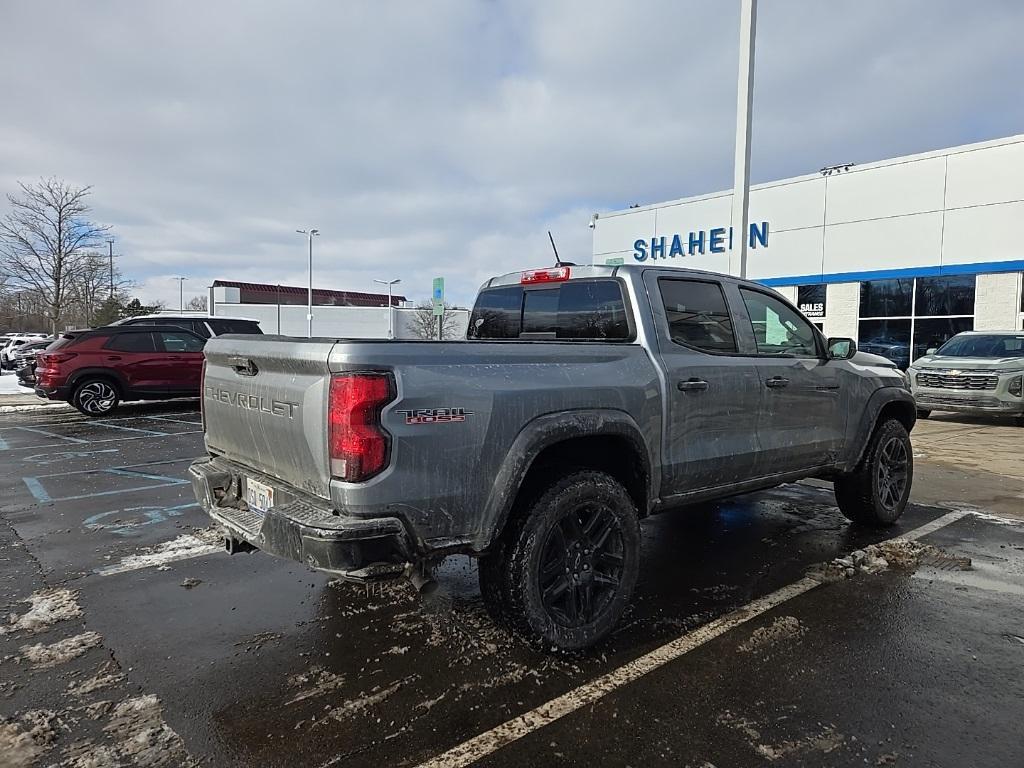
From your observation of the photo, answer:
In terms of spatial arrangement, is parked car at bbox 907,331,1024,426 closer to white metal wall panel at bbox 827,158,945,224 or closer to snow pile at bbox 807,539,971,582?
white metal wall panel at bbox 827,158,945,224

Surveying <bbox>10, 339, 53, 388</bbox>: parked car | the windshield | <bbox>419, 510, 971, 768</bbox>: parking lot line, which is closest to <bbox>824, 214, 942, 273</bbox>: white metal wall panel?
the windshield

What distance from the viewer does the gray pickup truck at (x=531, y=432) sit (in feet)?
8.86

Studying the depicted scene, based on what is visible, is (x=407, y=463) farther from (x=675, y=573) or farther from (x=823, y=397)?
(x=823, y=397)

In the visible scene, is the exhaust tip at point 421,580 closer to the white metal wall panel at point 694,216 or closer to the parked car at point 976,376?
the parked car at point 976,376

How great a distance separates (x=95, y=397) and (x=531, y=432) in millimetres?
12284

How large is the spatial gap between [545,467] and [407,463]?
0.84 metres

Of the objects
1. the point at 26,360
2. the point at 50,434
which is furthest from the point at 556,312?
the point at 26,360

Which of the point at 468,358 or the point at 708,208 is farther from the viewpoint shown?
the point at 708,208

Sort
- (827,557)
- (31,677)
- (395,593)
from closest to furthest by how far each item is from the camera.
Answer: (31,677)
(395,593)
(827,557)

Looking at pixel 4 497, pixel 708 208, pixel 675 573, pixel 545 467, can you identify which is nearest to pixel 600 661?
pixel 545 467

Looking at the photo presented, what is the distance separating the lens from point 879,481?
540 centimetres

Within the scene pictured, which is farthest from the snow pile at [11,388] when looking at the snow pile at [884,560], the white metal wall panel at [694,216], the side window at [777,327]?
the snow pile at [884,560]

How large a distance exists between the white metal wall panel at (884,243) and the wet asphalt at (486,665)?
13978 millimetres

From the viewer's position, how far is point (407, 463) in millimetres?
2719
